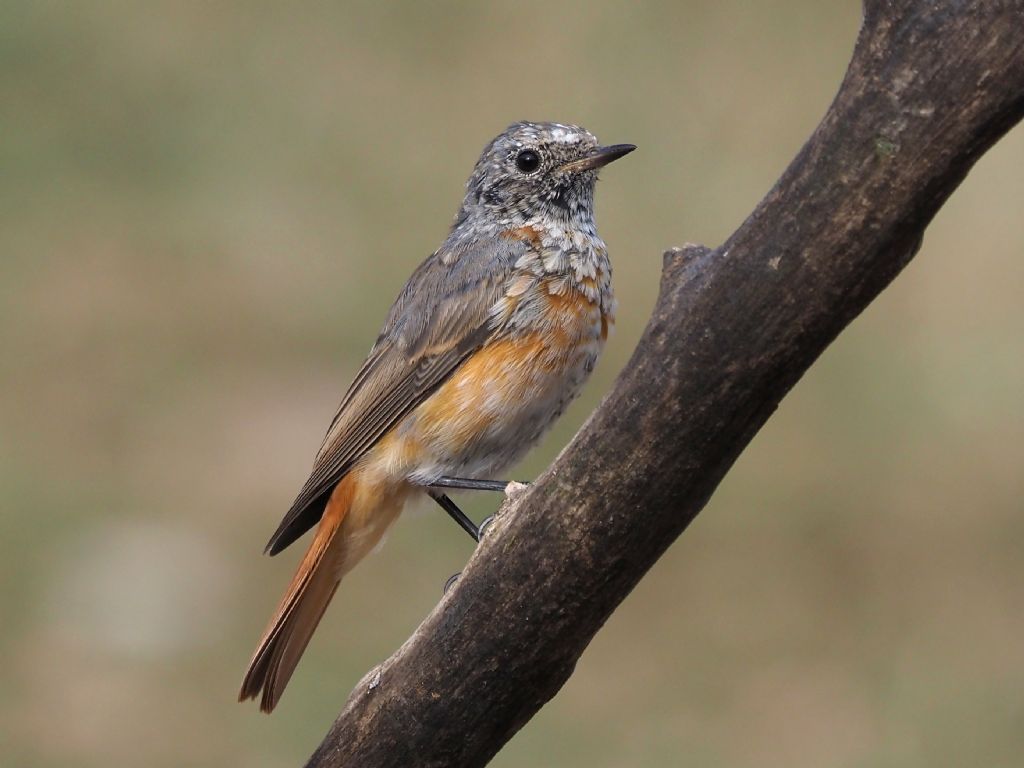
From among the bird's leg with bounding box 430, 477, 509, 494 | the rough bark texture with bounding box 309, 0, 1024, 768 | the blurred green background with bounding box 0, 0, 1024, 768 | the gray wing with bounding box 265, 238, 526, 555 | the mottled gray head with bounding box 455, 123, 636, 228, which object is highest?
the blurred green background with bounding box 0, 0, 1024, 768

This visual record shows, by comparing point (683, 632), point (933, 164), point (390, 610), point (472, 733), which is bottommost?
point (933, 164)

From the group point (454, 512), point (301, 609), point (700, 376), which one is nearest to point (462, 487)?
point (454, 512)

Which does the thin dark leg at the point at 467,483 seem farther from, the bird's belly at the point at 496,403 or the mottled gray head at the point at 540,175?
the mottled gray head at the point at 540,175

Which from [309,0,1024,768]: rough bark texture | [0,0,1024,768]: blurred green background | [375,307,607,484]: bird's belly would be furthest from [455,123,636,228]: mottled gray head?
[0,0,1024,768]: blurred green background

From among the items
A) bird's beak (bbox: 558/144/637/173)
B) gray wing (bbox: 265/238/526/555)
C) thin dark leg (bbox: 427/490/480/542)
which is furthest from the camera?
bird's beak (bbox: 558/144/637/173)

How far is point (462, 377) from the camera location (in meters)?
5.44

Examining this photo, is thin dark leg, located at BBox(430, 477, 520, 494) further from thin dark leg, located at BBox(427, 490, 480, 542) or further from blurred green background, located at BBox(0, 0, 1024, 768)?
blurred green background, located at BBox(0, 0, 1024, 768)

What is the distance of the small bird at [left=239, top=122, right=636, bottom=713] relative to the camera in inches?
210

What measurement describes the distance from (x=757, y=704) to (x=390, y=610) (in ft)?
6.65

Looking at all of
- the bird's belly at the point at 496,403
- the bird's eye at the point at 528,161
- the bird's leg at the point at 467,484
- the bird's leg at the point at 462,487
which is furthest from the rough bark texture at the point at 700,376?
the bird's eye at the point at 528,161

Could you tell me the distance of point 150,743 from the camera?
8461mm

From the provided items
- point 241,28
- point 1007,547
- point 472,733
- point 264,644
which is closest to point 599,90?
point 241,28

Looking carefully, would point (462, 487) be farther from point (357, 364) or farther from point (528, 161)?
point (357, 364)

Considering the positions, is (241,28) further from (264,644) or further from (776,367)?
(776,367)
